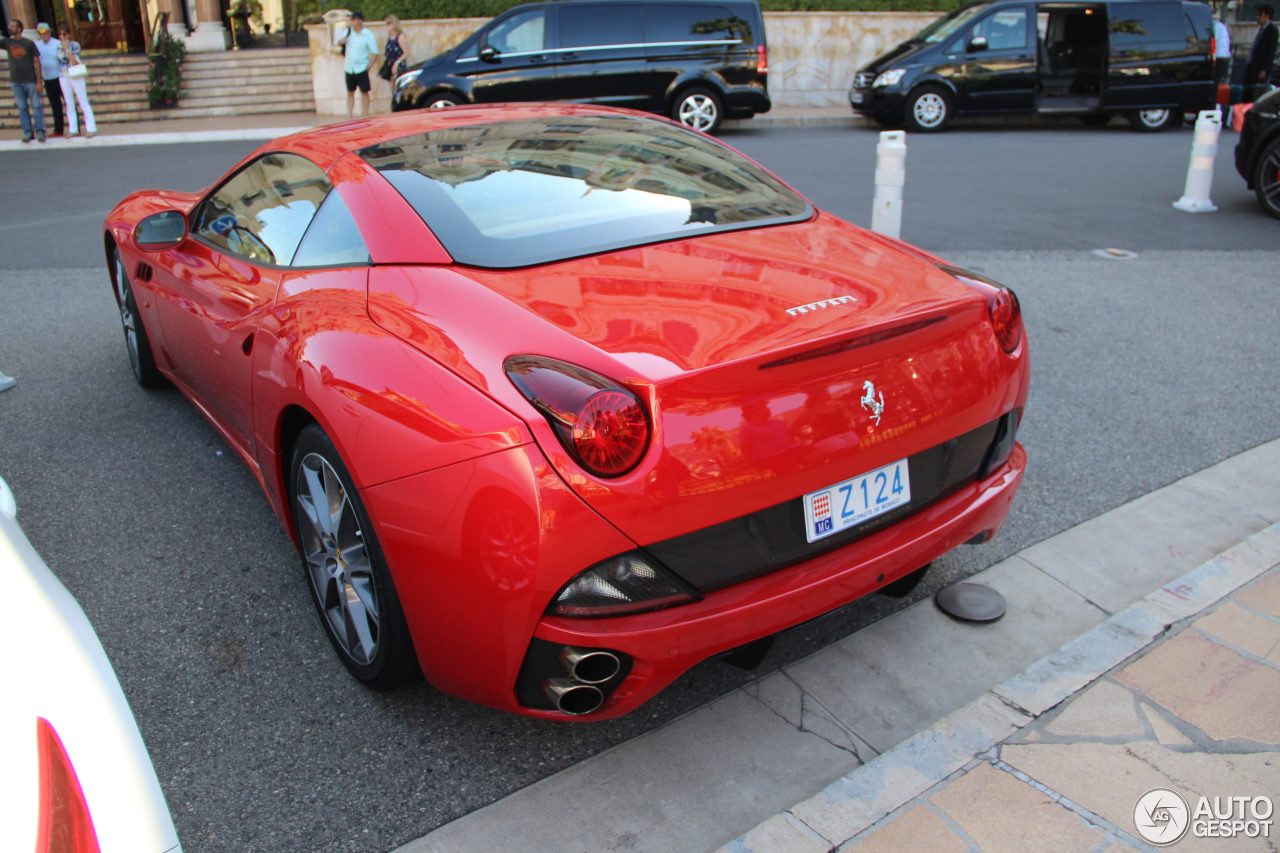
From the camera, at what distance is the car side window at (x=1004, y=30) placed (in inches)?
607

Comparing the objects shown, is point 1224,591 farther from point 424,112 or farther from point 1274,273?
point 1274,273

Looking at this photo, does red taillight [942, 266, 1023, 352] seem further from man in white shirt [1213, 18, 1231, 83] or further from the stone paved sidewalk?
man in white shirt [1213, 18, 1231, 83]

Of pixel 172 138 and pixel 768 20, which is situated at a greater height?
pixel 768 20

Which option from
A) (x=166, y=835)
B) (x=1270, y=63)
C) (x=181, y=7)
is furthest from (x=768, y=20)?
(x=166, y=835)

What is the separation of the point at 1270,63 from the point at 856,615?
18.1 m

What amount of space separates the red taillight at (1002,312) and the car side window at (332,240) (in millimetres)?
1731

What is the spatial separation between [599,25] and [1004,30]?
5972 mm

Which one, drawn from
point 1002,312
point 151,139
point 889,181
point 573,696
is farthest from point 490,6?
point 573,696

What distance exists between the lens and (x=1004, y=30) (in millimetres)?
15508

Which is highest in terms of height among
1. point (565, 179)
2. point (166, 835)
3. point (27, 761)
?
point (565, 179)

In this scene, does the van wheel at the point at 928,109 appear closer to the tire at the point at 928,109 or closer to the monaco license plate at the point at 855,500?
the tire at the point at 928,109

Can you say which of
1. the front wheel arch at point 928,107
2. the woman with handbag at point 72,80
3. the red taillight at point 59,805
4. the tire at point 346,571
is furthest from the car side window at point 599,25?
the red taillight at point 59,805

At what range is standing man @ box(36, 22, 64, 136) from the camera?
16.8m

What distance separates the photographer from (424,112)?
3.98 m
